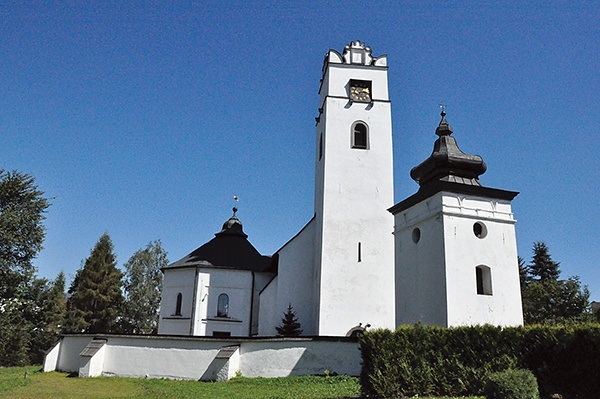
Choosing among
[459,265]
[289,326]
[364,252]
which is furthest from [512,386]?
[289,326]

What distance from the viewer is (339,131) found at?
2802cm

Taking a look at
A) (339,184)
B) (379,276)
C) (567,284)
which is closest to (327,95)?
(339,184)

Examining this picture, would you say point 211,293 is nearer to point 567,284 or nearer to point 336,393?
point 336,393

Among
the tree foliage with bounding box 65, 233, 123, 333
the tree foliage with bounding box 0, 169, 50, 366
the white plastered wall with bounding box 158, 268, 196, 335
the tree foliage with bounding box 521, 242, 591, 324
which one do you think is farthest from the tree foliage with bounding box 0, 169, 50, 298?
the tree foliage with bounding box 521, 242, 591, 324

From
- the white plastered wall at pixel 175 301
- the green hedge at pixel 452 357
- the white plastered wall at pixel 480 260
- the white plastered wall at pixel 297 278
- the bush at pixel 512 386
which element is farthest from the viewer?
the white plastered wall at pixel 175 301

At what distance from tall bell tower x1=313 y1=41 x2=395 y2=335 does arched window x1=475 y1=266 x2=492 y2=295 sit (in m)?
7.52

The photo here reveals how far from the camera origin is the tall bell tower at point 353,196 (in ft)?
81.8

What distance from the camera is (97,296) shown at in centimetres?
4719

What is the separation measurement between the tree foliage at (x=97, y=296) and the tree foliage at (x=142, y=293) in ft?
3.41

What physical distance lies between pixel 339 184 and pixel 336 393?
14.0 metres

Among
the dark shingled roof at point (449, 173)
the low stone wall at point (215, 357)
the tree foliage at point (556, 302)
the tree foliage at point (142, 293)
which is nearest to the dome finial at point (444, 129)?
the dark shingled roof at point (449, 173)

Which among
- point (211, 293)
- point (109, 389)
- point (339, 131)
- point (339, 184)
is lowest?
point (109, 389)

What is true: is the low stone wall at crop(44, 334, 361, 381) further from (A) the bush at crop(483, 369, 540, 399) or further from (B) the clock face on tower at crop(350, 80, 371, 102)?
(B) the clock face on tower at crop(350, 80, 371, 102)

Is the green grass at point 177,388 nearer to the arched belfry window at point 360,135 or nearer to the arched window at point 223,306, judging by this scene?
the arched window at point 223,306
